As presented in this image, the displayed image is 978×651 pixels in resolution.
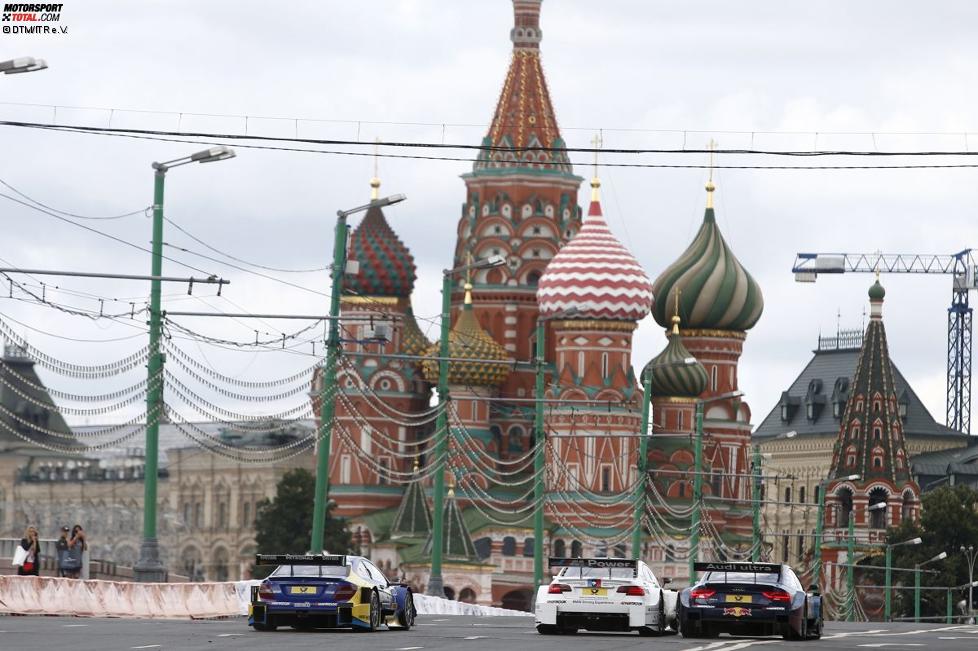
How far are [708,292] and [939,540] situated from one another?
16.5 meters

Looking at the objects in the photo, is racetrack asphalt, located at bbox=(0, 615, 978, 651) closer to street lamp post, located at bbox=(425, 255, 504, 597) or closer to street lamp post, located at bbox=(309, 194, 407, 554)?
street lamp post, located at bbox=(309, 194, 407, 554)

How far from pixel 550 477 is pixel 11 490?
64495mm

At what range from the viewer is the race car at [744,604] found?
126ft

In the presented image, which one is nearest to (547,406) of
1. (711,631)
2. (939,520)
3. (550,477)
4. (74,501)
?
(550,477)

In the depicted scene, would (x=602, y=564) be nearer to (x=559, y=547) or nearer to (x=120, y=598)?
(x=120, y=598)

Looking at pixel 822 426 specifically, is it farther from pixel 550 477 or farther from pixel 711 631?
pixel 711 631

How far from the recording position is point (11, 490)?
608 ft

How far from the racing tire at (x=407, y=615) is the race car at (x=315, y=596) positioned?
1936 millimetres

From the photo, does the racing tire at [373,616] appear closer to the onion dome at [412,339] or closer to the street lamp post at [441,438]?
the street lamp post at [441,438]

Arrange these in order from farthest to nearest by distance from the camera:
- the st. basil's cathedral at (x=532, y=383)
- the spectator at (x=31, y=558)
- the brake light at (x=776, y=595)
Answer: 1. the st. basil's cathedral at (x=532, y=383)
2. the spectator at (x=31, y=558)
3. the brake light at (x=776, y=595)

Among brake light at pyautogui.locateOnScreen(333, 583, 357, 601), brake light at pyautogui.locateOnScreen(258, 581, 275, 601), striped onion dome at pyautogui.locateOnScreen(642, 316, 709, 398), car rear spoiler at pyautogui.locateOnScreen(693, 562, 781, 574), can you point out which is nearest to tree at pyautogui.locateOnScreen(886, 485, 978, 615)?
striped onion dome at pyautogui.locateOnScreen(642, 316, 709, 398)

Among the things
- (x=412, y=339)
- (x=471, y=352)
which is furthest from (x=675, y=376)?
(x=412, y=339)

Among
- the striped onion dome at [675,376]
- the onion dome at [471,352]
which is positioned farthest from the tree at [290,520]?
the striped onion dome at [675,376]

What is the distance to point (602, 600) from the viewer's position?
39.2 meters
